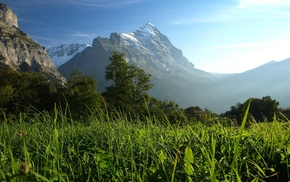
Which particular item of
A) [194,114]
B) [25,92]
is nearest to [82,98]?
[25,92]

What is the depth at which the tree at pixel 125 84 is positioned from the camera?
57.1 meters

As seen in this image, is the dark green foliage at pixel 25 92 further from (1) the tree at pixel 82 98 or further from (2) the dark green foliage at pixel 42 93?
(1) the tree at pixel 82 98

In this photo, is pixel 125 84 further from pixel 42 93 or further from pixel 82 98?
pixel 42 93

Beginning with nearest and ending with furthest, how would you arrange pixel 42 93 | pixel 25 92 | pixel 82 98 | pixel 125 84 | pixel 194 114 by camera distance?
pixel 194 114, pixel 82 98, pixel 25 92, pixel 42 93, pixel 125 84

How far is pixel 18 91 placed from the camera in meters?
50.8

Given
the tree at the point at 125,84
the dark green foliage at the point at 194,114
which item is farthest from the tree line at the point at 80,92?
the dark green foliage at the point at 194,114

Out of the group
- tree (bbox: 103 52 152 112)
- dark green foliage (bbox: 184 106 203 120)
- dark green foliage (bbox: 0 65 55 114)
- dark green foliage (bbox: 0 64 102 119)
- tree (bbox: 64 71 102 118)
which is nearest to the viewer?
dark green foliage (bbox: 184 106 203 120)

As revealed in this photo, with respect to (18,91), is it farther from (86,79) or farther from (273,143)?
(273,143)

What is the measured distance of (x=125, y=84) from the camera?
5806 centimetres

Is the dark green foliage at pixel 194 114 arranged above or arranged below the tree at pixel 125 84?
below

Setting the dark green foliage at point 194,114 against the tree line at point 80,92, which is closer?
the dark green foliage at point 194,114

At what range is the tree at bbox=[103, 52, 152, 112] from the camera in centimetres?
5706

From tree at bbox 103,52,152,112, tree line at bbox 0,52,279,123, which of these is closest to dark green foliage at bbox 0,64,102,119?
tree line at bbox 0,52,279,123

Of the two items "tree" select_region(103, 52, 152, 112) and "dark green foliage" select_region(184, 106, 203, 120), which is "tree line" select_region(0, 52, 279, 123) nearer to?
"tree" select_region(103, 52, 152, 112)
